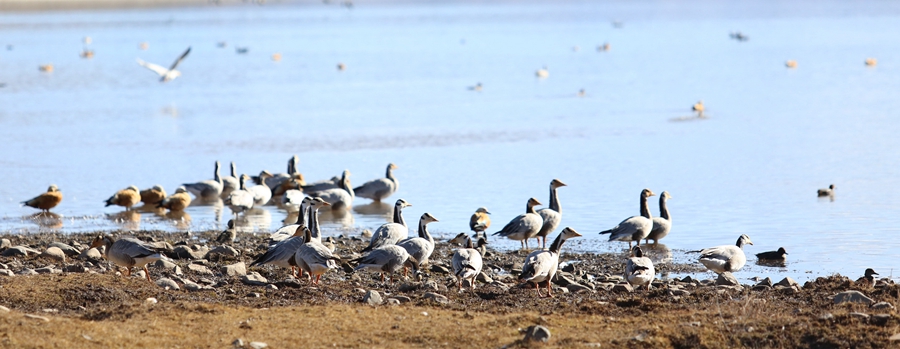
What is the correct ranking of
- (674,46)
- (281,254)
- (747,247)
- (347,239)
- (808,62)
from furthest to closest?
1. (674,46)
2. (808,62)
3. (347,239)
4. (747,247)
5. (281,254)

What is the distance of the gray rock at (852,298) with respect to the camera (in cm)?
1012

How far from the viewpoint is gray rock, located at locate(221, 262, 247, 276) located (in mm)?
12377

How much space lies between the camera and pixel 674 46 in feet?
219

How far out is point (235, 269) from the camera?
12508 millimetres

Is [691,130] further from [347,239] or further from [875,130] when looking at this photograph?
[347,239]

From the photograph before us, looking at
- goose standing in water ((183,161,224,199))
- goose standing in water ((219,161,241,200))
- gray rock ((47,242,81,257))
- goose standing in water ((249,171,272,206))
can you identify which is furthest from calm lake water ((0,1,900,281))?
gray rock ((47,242,81,257))

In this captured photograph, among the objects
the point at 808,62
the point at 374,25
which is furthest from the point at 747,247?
the point at 374,25

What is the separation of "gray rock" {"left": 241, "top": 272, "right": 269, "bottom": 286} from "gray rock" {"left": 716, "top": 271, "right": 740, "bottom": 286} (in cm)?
493

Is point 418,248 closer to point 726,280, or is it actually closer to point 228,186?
point 726,280

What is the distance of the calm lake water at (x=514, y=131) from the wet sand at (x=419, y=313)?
3.07 metres

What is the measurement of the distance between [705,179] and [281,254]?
457 inches

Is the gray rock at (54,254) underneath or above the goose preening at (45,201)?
underneath

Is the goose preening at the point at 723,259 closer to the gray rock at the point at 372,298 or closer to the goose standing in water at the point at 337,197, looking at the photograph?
the gray rock at the point at 372,298

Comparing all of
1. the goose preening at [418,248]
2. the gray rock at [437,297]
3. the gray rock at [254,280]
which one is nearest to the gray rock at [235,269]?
the gray rock at [254,280]
